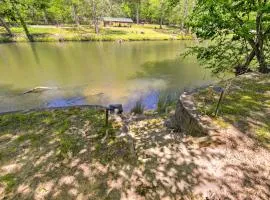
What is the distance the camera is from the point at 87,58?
16984 mm

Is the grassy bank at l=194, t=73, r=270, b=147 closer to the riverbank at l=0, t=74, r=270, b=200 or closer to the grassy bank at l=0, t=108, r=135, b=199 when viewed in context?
the riverbank at l=0, t=74, r=270, b=200

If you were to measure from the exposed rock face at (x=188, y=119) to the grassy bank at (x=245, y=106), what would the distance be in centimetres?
20

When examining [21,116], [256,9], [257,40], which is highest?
[256,9]

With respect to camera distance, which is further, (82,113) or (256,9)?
(256,9)

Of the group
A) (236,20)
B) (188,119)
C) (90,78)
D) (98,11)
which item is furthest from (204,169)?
(98,11)

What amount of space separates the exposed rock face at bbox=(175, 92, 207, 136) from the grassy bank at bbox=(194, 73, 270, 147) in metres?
0.20

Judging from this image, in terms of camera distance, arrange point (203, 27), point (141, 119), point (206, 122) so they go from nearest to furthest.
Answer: point (206, 122) < point (141, 119) < point (203, 27)

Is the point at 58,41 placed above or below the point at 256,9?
below

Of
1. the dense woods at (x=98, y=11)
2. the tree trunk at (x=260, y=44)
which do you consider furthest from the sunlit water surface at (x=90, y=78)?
the dense woods at (x=98, y=11)

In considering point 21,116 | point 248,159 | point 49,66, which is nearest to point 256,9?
point 248,159

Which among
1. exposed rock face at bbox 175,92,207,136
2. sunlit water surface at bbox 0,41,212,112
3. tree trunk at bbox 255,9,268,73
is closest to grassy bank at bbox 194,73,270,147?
exposed rock face at bbox 175,92,207,136

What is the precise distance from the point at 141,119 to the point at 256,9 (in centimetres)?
488

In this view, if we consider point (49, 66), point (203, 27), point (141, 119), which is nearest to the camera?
point (141, 119)

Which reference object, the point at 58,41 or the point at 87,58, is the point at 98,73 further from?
the point at 58,41
